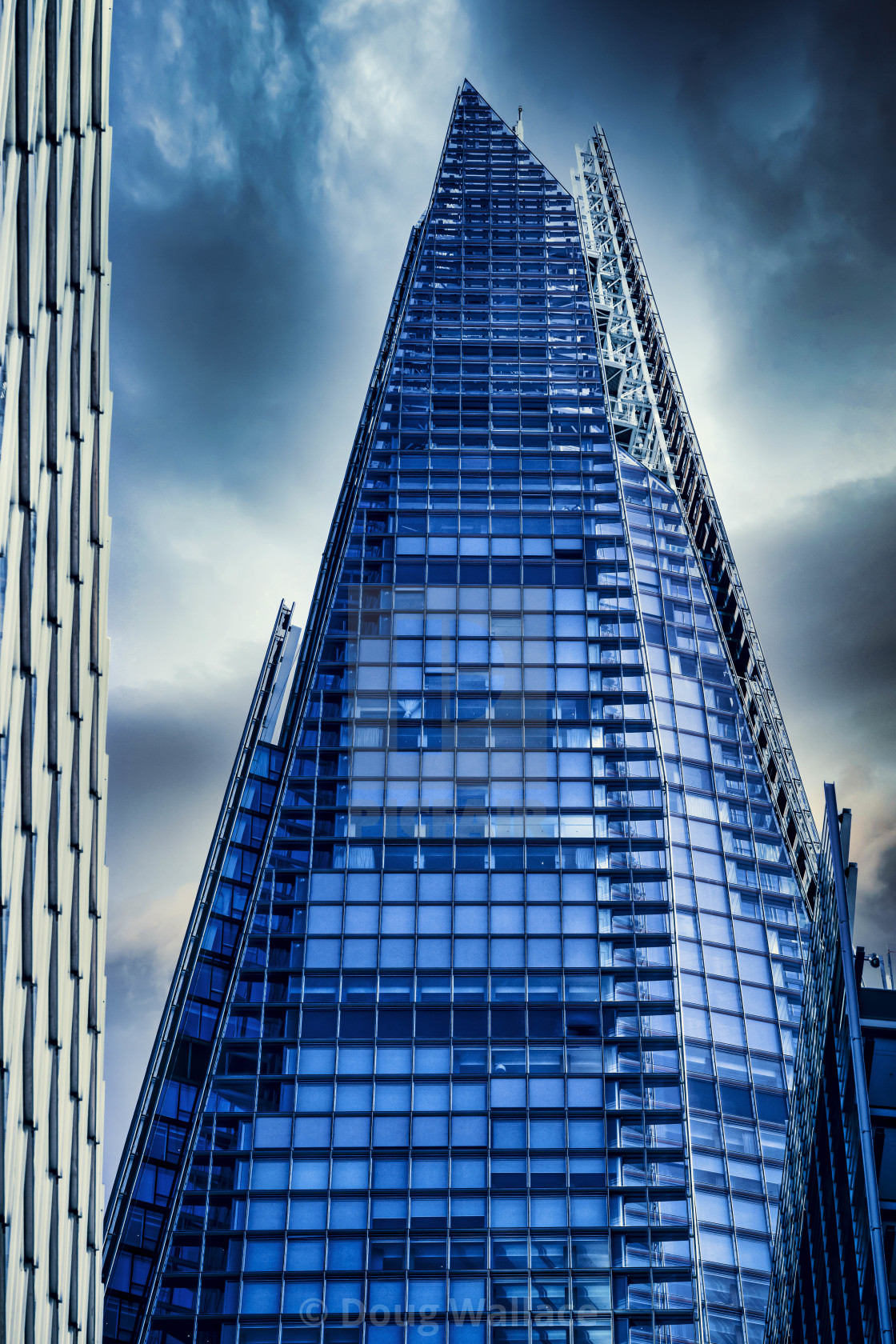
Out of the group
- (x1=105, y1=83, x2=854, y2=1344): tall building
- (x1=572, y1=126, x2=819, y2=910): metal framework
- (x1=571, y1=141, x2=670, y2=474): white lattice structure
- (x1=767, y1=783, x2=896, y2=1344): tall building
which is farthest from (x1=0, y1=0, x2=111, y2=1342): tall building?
(x1=571, y1=141, x2=670, y2=474): white lattice structure

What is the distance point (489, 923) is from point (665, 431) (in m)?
48.0

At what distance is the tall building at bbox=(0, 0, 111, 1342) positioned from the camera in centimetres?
2259

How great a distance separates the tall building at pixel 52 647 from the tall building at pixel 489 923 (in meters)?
21.5

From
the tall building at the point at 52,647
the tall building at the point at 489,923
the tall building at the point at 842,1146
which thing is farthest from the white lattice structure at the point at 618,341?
the tall building at the point at 52,647

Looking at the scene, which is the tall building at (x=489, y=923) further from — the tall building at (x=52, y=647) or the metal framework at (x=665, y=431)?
the tall building at (x=52, y=647)

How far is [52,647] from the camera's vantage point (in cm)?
2597

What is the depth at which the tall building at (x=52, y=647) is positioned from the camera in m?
22.6

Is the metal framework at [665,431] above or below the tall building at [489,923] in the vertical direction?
above

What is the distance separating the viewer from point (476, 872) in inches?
2392

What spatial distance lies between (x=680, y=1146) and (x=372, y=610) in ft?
90.6

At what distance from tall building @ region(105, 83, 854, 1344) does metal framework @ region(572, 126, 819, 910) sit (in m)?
0.50

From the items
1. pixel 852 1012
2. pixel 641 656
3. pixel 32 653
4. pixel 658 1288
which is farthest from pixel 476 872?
pixel 32 653

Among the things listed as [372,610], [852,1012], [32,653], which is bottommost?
[852,1012]

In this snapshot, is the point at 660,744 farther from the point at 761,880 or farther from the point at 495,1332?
the point at 495,1332
